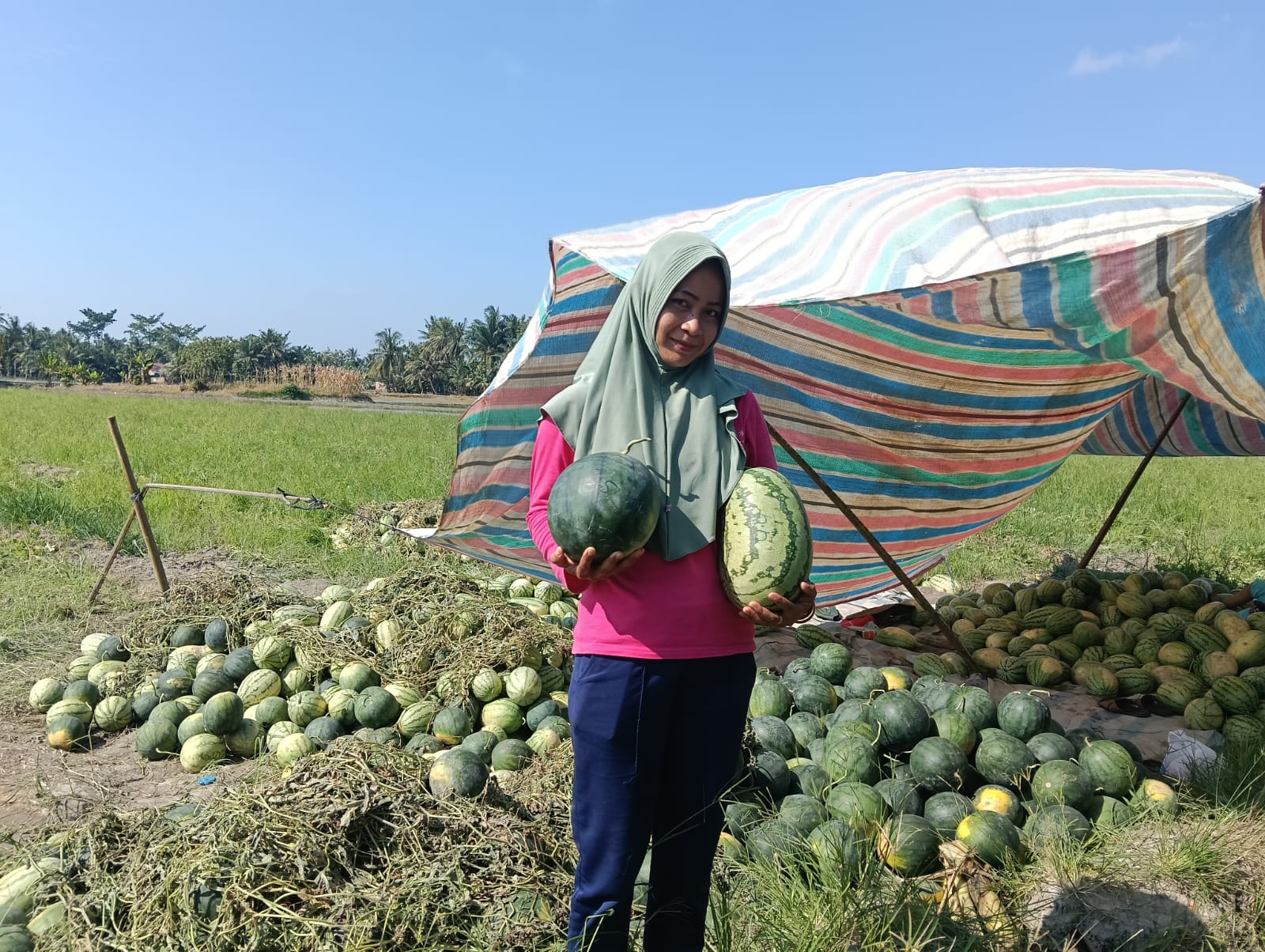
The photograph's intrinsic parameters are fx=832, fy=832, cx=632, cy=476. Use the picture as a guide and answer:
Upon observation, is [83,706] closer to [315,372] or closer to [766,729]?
[766,729]

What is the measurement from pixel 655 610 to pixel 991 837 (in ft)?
6.95

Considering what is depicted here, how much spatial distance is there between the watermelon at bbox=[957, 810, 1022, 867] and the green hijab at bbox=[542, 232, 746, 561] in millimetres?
2065

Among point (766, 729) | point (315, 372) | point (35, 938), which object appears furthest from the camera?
point (315, 372)

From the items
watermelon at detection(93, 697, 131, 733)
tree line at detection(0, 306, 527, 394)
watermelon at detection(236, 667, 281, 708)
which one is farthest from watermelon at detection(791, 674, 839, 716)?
tree line at detection(0, 306, 527, 394)

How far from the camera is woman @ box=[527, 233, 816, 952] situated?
6.93ft

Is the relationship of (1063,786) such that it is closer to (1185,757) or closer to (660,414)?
(1185,757)

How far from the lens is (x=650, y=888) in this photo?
234 cm

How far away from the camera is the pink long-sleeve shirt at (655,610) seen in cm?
210

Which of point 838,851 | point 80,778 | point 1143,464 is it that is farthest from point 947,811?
point 1143,464

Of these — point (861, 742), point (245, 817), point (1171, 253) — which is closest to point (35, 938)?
point (245, 817)

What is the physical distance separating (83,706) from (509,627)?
284cm

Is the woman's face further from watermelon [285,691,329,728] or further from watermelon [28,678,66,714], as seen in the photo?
watermelon [28,678,66,714]

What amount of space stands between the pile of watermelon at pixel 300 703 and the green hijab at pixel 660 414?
6.49ft

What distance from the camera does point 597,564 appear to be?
205 cm
